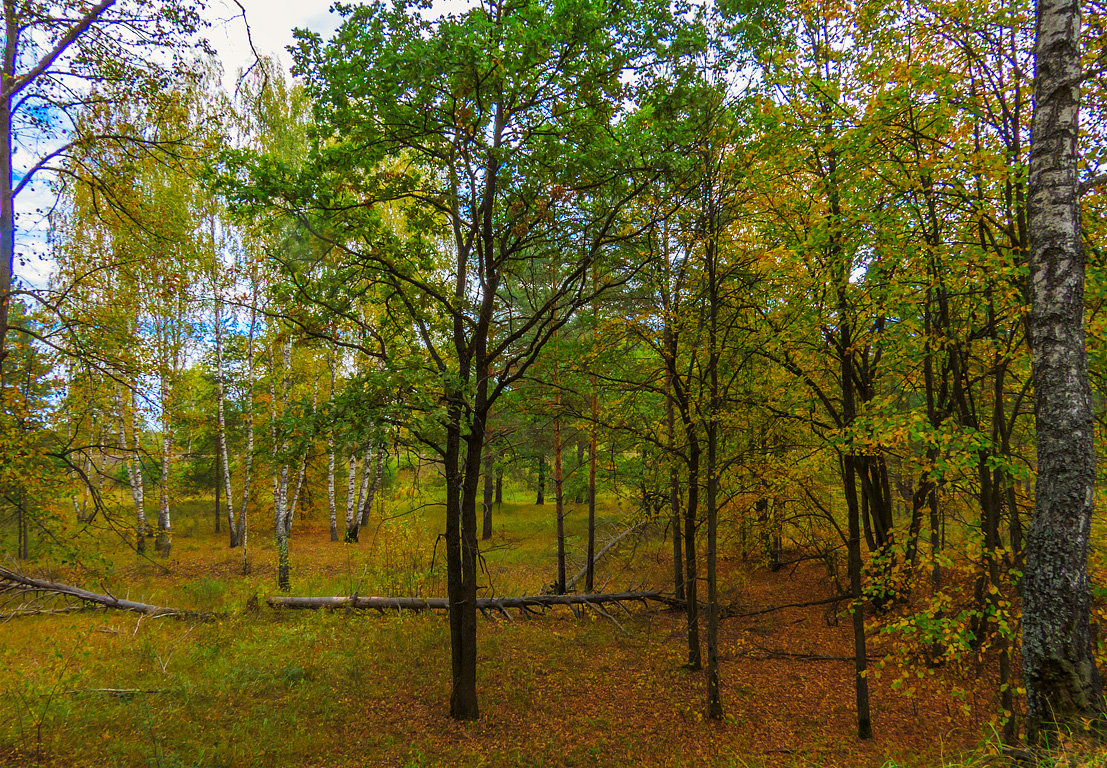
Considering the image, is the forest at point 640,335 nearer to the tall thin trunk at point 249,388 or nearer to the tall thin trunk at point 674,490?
the tall thin trunk at point 674,490

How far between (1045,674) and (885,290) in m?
4.61

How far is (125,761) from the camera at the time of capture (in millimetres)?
5258

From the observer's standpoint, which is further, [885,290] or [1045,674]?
[885,290]

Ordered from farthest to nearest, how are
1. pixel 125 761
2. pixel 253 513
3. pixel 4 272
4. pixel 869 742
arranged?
pixel 253 513, pixel 869 742, pixel 4 272, pixel 125 761

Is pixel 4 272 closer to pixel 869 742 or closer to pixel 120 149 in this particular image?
pixel 120 149

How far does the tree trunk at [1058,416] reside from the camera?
3.58m

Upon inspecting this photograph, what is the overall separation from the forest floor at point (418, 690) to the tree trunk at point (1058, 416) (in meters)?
0.69

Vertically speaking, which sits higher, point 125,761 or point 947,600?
point 947,600

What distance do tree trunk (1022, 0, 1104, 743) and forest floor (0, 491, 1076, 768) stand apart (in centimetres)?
69

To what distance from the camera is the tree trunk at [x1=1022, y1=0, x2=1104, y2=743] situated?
11.8 ft

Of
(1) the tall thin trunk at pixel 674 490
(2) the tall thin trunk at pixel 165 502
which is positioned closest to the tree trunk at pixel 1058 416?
(1) the tall thin trunk at pixel 674 490

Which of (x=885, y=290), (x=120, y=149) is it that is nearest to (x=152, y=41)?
(x=120, y=149)

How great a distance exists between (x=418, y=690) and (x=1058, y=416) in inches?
347

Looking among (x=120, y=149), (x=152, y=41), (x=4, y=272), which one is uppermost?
(x=152, y=41)
